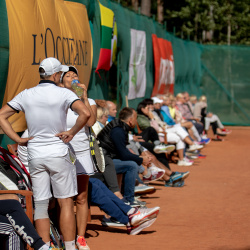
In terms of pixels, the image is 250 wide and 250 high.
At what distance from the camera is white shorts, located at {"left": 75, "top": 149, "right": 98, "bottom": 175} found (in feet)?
16.9

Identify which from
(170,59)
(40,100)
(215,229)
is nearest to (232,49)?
(170,59)

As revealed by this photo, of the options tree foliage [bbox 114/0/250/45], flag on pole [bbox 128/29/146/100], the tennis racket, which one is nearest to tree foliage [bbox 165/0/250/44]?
tree foliage [bbox 114/0/250/45]

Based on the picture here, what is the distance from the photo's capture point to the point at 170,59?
646 inches

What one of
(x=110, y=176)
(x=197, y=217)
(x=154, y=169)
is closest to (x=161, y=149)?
(x=154, y=169)

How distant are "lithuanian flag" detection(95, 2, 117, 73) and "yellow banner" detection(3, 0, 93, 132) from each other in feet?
3.27

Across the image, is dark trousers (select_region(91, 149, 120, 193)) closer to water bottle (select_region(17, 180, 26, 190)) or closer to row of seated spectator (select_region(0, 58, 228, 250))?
row of seated spectator (select_region(0, 58, 228, 250))

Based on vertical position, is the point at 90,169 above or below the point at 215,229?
above

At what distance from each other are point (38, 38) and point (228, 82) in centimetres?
1610

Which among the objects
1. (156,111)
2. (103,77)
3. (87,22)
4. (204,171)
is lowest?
(204,171)

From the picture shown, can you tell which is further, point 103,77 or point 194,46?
point 194,46

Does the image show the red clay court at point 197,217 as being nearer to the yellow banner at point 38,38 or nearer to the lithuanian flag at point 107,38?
the yellow banner at point 38,38

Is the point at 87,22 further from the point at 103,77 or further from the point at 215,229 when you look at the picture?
the point at 215,229

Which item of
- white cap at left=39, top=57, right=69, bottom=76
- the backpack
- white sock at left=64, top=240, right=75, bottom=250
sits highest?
white cap at left=39, top=57, right=69, bottom=76

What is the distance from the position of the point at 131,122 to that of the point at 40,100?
2751mm
